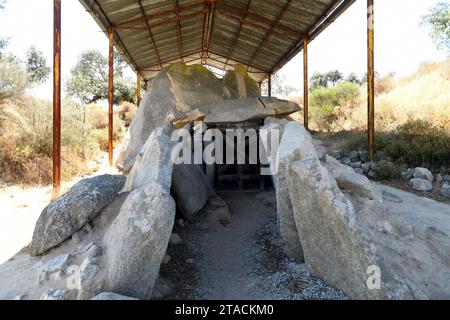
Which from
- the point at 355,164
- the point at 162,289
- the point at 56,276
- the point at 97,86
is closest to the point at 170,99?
the point at 355,164

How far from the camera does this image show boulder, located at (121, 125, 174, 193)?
388 centimetres

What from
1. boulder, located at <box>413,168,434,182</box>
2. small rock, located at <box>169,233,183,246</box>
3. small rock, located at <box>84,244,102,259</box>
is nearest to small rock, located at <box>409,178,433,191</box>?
boulder, located at <box>413,168,434,182</box>

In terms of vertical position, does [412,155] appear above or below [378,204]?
above

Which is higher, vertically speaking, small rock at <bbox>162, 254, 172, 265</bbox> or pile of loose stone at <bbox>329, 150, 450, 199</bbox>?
pile of loose stone at <bbox>329, 150, 450, 199</bbox>

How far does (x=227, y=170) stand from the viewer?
331 inches

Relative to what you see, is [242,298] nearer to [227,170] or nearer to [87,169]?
[227,170]

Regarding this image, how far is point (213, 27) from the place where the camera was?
13.2 meters

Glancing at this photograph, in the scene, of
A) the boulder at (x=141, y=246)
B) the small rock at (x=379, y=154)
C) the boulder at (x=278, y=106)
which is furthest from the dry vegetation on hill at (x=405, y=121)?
the boulder at (x=141, y=246)

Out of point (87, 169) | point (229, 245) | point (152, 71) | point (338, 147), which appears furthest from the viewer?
point (152, 71)

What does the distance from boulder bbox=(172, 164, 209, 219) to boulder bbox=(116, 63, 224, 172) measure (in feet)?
8.89

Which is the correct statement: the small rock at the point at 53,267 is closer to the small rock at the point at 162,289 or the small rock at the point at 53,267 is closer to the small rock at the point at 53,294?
the small rock at the point at 53,294

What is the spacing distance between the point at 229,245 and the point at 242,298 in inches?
55.5

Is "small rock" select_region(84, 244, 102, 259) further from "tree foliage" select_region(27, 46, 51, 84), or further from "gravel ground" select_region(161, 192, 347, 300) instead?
"tree foliage" select_region(27, 46, 51, 84)
